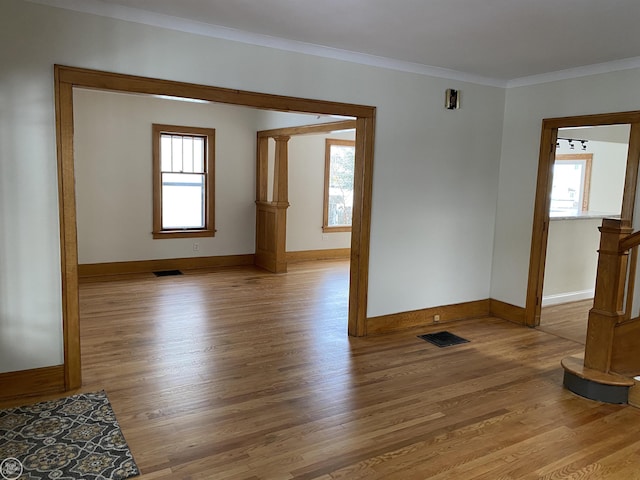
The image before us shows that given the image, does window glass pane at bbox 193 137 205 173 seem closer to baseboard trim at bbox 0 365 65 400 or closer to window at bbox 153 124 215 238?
window at bbox 153 124 215 238

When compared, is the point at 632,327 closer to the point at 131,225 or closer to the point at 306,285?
the point at 306,285

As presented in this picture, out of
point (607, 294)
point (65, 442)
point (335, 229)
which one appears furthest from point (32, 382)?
point (335, 229)

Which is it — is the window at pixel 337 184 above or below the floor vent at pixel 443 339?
above

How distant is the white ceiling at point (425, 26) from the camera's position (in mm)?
3084

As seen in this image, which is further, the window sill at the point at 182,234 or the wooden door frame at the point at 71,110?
the window sill at the point at 182,234

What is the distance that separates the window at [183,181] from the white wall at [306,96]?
381cm

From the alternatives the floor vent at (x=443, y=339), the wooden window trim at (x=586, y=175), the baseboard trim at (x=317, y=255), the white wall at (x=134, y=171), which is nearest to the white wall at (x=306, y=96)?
the floor vent at (x=443, y=339)

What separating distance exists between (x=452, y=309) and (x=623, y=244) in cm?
219

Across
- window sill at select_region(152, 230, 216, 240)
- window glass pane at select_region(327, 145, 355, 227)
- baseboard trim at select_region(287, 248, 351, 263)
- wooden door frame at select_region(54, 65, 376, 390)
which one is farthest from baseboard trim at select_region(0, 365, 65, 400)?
window glass pane at select_region(327, 145, 355, 227)

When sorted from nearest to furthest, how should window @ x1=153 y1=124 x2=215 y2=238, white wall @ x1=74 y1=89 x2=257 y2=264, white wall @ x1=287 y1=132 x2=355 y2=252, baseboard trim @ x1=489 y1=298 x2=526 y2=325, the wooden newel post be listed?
1. the wooden newel post
2. baseboard trim @ x1=489 y1=298 x2=526 y2=325
3. white wall @ x1=74 y1=89 x2=257 y2=264
4. window @ x1=153 y1=124 x2=215 y2=238
5. white wall @ x1=287 y1=132 x2=355 y2=252

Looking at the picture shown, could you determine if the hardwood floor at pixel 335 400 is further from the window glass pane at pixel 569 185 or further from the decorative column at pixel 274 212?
the window glass pane at pixel 569 185

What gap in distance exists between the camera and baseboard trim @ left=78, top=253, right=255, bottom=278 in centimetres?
690

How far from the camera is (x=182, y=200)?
764cm

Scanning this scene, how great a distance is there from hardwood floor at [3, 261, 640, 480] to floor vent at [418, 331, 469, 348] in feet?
0.35
